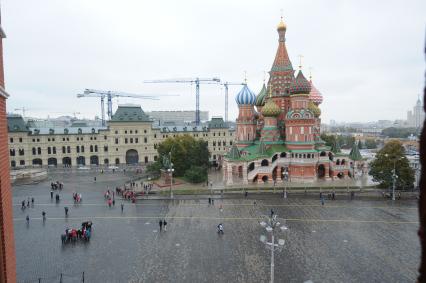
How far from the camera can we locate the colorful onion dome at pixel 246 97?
197 feet

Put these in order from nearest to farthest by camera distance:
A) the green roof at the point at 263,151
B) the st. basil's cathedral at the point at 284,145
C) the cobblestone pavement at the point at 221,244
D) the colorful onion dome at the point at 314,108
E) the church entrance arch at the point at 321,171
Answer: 1. the cobblestone pavement at the point at 221,244
2. the st. basil's cathedral at the point at 284,145
3. the green roof at the point at 263,151
4. the church entrance arch at the point at 321,171
5. the colorful onion dome at the point at 314,108

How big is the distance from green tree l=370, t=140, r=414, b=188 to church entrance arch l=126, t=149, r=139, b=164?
174ft

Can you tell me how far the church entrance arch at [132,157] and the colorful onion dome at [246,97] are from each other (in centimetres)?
3111

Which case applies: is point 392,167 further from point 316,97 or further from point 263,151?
point 316,97

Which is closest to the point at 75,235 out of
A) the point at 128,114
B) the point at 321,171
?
the point at 321,171

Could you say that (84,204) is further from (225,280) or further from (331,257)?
(331,257)

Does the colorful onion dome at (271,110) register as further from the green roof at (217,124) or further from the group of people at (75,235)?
the group of people at (75,235)

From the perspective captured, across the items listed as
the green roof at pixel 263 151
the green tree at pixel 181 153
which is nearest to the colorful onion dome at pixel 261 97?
the green roof at pixel 263 151

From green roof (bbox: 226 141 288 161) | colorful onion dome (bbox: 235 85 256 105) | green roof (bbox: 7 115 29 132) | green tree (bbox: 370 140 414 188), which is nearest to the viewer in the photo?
green tree (bbox: 370 140 414 188)

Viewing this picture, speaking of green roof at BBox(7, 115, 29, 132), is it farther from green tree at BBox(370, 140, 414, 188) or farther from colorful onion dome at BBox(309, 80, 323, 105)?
green tree at BBox(370, 140, 414, 188)

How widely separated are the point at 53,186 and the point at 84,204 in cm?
1278

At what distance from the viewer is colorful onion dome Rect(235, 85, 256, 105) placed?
197 feet

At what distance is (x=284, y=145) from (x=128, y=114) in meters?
39.9

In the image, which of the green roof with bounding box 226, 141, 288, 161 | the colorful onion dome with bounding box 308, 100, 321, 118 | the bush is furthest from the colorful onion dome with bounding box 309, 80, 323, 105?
the bush
